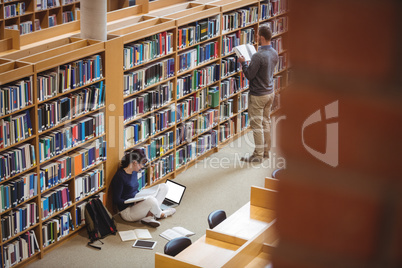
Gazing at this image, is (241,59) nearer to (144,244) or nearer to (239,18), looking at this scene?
(239,18)

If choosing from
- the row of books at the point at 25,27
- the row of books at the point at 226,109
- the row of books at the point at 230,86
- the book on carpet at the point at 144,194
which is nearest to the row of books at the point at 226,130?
the row of books at the point at 226,109

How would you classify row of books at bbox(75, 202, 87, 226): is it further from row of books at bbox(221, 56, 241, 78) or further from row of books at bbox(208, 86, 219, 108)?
row of books at bbox(221, 56, 241, 78)

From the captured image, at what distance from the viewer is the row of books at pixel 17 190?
18.9ft

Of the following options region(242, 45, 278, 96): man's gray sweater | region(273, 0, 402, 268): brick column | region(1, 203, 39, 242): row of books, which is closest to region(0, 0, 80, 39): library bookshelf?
region(242, 45, 278, 96): man's gray sweater

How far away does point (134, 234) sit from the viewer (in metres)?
6.90

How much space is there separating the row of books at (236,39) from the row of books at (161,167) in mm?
1988

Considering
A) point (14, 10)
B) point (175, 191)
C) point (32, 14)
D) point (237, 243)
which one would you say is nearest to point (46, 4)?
point (32, 14)

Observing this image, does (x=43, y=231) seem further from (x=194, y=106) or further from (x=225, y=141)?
(x=225, y=141)

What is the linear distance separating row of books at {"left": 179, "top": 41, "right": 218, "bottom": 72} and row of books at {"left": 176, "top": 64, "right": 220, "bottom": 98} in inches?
4.8

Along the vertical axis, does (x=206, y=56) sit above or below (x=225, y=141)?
above

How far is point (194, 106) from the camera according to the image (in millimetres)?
8641

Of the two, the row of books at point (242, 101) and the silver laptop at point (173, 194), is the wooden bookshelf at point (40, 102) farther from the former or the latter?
the row of books at point (242, 101)

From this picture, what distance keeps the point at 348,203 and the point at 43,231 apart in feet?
20.0

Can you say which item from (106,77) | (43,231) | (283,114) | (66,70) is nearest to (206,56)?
(106,77)
